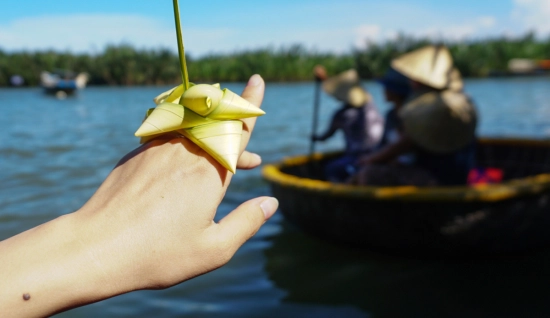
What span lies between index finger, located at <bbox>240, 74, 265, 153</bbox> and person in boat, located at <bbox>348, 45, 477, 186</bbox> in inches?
97.2

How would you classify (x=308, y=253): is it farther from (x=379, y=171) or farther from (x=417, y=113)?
(x=417, y=113)

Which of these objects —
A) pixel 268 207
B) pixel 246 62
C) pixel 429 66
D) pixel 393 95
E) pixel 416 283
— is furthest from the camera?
pixel 246 62

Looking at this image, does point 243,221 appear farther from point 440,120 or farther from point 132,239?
point 440,120

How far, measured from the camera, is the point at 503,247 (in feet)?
11.0

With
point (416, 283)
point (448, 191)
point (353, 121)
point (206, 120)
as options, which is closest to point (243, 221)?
point (206, 120)

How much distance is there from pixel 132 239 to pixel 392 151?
115 inches

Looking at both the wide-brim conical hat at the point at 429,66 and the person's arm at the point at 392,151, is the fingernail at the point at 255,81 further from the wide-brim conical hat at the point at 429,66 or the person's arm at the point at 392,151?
the wide-brim conical hat at the point at 429,66

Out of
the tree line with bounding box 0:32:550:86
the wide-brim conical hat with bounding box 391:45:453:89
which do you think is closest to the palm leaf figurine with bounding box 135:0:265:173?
the wide-brim conical hat with bounding box 391:45:453:89

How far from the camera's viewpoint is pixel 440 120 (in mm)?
3287

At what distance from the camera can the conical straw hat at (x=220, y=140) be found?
2.79 ft

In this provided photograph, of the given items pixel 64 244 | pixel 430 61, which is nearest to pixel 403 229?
pixel 430 61

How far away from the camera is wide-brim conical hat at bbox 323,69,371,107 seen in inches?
197

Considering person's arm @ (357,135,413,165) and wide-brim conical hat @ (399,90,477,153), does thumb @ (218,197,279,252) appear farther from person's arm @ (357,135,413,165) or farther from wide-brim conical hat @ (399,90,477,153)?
person's arm @ (357,135,413,165)

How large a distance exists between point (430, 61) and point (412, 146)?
0.58 meters
